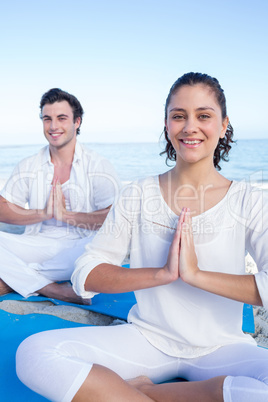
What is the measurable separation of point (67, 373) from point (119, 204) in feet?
2.45

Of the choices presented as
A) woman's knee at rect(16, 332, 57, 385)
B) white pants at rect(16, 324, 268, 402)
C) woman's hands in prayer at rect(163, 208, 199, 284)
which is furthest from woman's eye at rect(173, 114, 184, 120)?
woman's knee at rect(16, 332, 57, 385)

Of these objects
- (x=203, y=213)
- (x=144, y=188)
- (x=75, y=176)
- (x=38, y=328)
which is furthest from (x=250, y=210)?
(x=75, y=176)

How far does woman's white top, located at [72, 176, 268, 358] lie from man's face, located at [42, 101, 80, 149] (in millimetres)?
1844

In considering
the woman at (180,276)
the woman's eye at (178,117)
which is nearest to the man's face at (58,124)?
the woman at (180,276)

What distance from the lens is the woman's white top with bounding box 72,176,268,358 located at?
5.41 ft

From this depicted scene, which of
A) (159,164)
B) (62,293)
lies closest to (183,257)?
(62,293)

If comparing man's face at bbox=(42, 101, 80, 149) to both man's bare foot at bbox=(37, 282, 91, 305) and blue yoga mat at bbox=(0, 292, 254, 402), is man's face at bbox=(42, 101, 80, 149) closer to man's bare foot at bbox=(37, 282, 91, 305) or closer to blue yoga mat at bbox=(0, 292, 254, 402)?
man's bare foot at bbox=(37, 282, 91, 305)

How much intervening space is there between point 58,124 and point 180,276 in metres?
2.26

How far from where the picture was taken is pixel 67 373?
141 cm

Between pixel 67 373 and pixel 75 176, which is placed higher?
pixel 75 176

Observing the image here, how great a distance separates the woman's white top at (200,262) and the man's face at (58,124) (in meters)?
1.84

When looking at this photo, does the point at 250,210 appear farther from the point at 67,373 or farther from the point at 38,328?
the point at 38,328

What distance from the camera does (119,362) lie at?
164 cm

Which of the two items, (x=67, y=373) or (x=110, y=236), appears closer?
(x=67, y=373)
